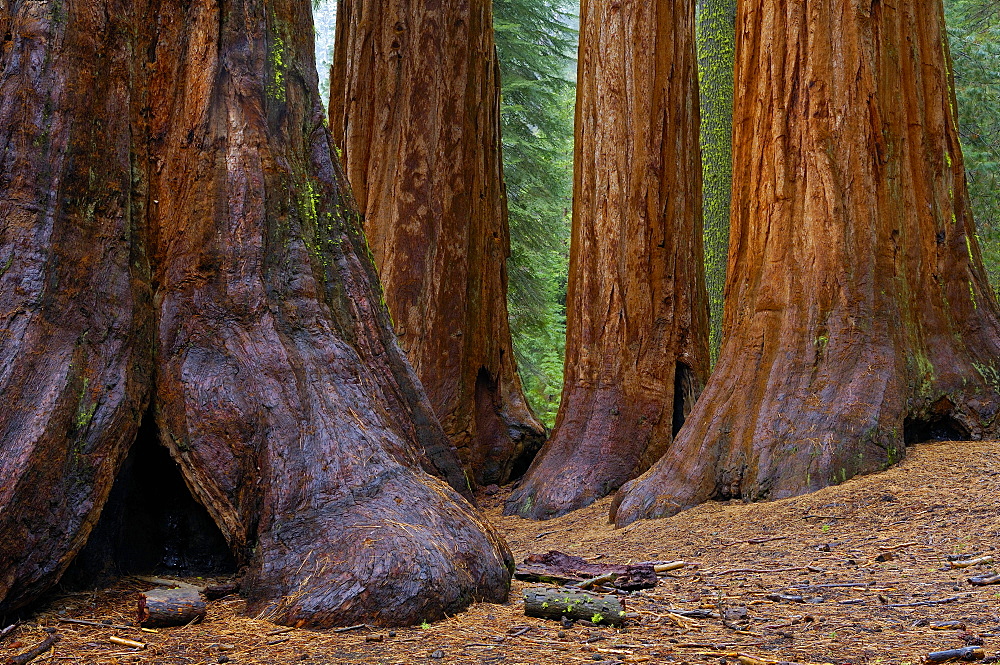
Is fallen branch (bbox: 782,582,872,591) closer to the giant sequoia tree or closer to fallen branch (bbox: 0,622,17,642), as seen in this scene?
the giant sequoia tree

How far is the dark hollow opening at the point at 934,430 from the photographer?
608 cm

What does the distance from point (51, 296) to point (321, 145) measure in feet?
5.39

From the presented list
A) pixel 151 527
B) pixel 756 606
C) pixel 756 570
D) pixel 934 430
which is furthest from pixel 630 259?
pixel 151 527

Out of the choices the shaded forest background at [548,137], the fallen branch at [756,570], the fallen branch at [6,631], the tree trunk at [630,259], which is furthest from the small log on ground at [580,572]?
the shaded forest background at [548,137]

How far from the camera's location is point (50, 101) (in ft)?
12.7

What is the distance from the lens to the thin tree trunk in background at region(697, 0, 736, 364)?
12.3 metres

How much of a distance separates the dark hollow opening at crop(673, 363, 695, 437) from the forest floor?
2.61m

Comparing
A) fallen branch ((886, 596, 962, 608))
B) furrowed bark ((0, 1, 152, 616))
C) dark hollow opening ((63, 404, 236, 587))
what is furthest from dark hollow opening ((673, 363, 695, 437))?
furrowed bark ((0, 1, 152, 616))

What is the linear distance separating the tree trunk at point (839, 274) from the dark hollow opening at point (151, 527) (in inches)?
118

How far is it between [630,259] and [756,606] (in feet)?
16.1

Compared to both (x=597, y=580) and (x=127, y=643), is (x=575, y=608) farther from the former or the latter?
(x=127, y=643)

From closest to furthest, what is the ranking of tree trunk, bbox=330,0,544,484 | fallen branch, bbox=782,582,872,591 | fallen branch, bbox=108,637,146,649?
1. fallen branch, bbox=108,637,146,649
2. fallen branch, bbox=782,582,872,591
3. tree trunk, bbox=330,0,544,484

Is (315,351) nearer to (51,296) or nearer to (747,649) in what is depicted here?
(51,296)

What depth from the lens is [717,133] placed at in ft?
40.6
